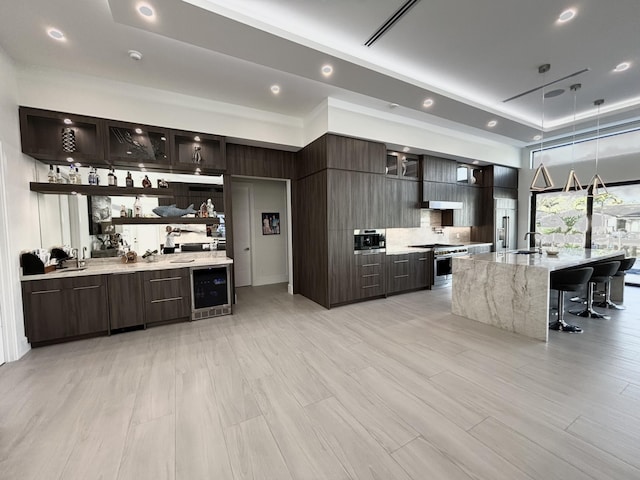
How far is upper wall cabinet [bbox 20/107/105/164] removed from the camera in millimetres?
3188

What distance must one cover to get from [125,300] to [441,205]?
6.07 meters

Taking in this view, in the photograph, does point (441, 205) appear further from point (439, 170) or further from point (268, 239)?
point (268, 239)

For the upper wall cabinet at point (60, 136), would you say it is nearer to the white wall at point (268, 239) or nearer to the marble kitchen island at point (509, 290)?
the white wall at point (268, 239)

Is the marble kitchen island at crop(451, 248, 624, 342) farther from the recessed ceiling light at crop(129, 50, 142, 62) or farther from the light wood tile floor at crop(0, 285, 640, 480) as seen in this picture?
the recessed ceiling light at crop(129, 50, 142, 62)

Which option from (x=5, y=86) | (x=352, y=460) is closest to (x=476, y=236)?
(x=352, y=460)

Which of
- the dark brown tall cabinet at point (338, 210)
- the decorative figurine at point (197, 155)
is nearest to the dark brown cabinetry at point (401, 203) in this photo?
the dark brown tall cabinet at point (338, 210)

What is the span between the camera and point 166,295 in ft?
12.1

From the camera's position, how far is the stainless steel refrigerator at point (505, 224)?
6.62m

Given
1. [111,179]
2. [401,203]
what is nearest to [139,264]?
[111,179]

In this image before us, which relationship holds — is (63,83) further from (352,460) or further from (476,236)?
(476,236)

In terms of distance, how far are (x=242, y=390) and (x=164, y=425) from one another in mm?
605

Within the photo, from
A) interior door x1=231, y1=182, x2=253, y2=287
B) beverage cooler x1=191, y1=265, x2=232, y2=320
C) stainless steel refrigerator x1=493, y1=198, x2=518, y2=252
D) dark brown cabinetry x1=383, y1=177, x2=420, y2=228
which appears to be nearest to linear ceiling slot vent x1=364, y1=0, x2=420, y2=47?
dark brown cabinetry x1=383, y1=177, x2=420, y2=228

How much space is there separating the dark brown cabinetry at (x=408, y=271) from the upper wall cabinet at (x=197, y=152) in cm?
361

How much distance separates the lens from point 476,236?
22.9 feet
